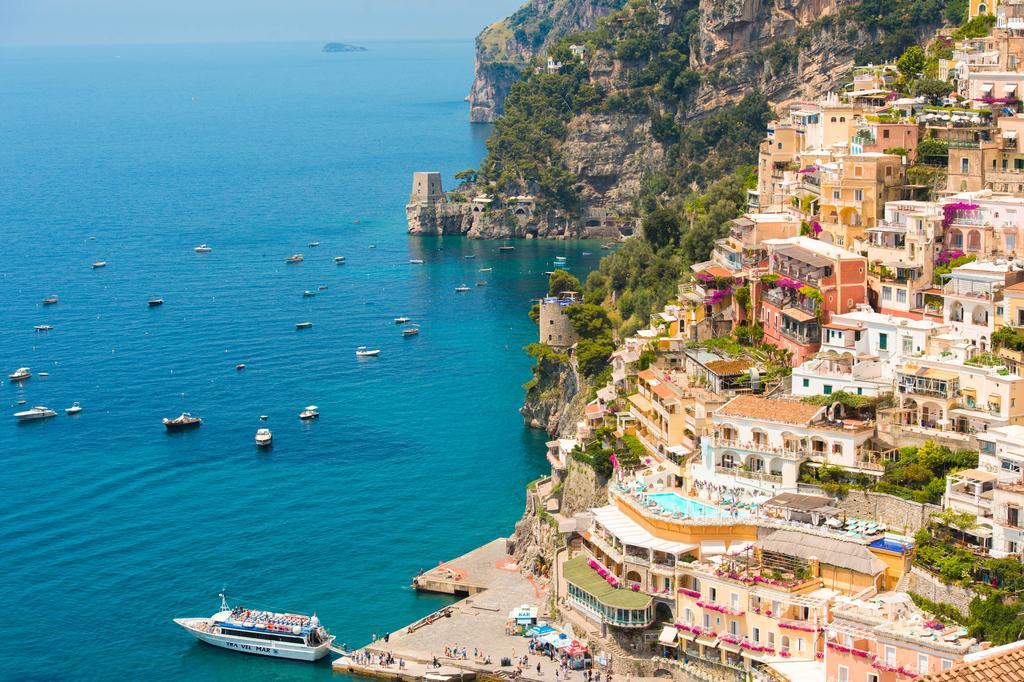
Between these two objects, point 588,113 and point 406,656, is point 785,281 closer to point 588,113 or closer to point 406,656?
point 406,656

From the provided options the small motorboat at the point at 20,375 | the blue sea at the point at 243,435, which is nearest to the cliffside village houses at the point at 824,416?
the blue sea at the point at 243,435

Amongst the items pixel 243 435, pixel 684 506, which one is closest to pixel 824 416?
pixel 684 506

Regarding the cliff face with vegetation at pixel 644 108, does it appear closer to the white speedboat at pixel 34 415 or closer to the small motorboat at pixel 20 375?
the small motorboat at pixel 20 375

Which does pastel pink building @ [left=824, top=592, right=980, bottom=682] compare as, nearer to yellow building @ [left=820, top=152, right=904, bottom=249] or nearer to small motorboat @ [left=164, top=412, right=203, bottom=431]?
yellow building @ [left=820, top=152, right=904, bottom=249]

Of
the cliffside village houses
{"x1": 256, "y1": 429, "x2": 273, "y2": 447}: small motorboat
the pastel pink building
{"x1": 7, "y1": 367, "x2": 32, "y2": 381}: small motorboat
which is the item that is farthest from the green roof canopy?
{"x1": 7, "y1": 367, "x2": 32, "y2": 381}: small motorboat

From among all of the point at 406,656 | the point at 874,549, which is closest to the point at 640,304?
the point at 406,656

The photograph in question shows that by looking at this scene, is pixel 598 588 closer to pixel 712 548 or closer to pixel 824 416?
pixel 712 548
